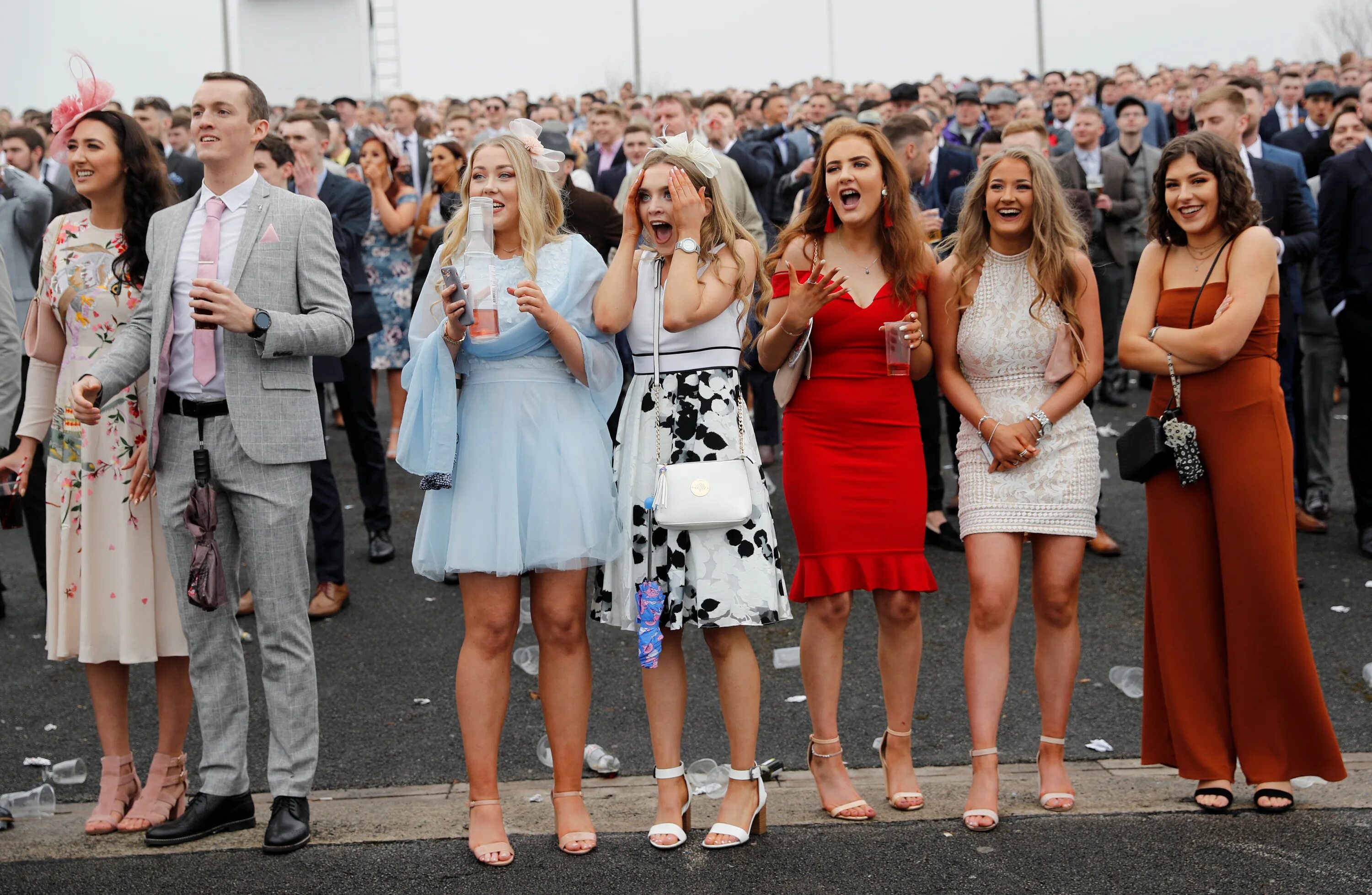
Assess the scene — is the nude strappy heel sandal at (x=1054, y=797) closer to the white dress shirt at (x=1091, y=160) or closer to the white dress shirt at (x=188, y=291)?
the white dress shirt at (x=188, y=291)

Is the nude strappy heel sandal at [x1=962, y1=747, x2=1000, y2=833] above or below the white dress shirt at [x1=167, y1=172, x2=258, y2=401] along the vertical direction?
below

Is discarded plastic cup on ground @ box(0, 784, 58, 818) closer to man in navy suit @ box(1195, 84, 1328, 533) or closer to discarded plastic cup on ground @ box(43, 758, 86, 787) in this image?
discarded plastic cup on ground @ box(43, 758, 86, 787)

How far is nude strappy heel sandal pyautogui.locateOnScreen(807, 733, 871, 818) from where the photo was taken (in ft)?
14.4

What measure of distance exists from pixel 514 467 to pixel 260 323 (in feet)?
2.90

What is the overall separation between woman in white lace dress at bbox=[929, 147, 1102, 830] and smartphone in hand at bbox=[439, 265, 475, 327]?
1630 mm

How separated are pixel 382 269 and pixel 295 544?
571cm

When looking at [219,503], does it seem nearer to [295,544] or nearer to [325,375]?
[295,544]

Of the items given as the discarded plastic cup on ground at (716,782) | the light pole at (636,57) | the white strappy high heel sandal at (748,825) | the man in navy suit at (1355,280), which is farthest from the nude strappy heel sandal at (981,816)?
the light pole at (636,57)

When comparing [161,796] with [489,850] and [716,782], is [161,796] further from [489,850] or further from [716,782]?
[716,782]

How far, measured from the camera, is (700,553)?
416cm

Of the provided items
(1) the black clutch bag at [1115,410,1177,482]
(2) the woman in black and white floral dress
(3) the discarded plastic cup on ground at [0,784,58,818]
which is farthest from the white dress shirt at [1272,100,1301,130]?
(3) the discarded plastic cup on ground at [0,784,58,818]

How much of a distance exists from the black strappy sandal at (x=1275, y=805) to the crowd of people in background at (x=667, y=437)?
0.02 metres

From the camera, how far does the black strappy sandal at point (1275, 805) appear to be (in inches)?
171

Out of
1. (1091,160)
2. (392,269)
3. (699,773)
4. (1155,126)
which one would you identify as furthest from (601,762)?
(1155,126)
